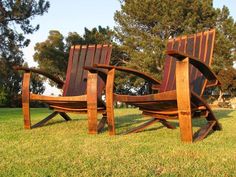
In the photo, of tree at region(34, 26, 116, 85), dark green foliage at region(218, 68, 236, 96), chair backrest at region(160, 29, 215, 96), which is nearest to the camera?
Result: chair backrest at region(160, 29, 215, 96)

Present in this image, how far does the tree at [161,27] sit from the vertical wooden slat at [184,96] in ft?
65.7

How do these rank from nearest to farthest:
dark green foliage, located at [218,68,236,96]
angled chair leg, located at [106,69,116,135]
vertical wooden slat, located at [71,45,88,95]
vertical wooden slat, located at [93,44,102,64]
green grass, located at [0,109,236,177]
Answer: green grass, located at [0,109,236,177], angled chair leg, located at [106,69,116,135], vertical wooden slat, located at [71,45,88,95], vertical wooden slat, located at [93,44,102,64], dark green foliage, located at [218,68,236,96]

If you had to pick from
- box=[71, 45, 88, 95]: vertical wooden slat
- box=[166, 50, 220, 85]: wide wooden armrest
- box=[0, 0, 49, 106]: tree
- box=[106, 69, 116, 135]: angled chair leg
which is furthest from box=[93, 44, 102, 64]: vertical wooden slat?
box=[0, 0, 49, 106]: tree

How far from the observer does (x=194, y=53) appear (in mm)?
5043

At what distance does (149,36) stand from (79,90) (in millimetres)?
20467

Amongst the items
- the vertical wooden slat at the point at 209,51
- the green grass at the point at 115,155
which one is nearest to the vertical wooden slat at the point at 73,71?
the green grass at the point at 115,155

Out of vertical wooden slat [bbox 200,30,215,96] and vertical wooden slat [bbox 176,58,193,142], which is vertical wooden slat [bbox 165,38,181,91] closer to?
vertical wooden slat [bbox 200,30,215,96]

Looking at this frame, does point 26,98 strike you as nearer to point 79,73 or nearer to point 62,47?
point 79,73

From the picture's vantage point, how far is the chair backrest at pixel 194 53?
15.5 feet

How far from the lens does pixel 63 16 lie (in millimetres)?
19609

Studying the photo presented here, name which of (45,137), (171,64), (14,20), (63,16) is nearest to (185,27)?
(63,16)

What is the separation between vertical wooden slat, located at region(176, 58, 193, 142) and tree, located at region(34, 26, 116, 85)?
24.5m

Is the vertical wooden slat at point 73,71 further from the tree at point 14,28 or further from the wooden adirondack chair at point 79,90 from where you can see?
the tree at point 14,28

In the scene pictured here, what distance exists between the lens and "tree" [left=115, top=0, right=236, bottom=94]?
80.4 ft
